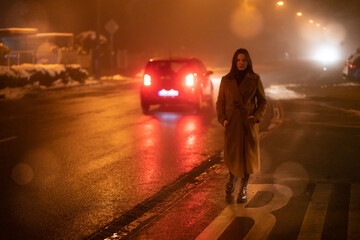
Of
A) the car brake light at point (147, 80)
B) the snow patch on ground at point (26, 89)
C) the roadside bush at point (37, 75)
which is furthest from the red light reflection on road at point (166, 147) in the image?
the roadside bush at point (37, 75)

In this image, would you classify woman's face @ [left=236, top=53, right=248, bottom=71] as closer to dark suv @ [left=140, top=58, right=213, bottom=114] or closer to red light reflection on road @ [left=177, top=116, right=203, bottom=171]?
red light reflection on road @ [left=177, top=116, right=203, bottom=171]

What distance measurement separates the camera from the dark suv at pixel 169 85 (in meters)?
15.6

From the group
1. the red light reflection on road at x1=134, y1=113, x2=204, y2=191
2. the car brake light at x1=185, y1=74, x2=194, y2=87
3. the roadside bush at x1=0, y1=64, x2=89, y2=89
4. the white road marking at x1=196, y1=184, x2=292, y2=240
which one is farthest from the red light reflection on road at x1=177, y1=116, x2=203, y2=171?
the roadside bush at x1=0, y1=64, x2=89, y2=89

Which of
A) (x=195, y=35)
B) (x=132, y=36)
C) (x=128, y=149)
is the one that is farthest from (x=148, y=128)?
(x=195, y=35)

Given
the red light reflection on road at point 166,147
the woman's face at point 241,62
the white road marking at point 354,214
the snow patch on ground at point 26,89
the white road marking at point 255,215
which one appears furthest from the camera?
the snow patch on ground at point 26,89

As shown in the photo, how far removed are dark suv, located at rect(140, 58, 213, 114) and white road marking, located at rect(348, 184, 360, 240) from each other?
30.3ft

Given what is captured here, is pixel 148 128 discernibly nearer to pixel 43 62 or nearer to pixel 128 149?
pixel 128 149

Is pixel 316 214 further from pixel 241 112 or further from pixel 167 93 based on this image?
pixel 167 93

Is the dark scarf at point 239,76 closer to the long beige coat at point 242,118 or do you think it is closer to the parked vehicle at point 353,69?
the long beige coat at point 242,118

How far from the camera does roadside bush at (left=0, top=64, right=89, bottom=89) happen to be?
23.1 meters

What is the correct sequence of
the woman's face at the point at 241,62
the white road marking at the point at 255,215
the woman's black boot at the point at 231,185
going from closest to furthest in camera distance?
the white road marking at the point at 255,215
the woman's face at the point at 241,62
the woman's black boot at the point at 231,185

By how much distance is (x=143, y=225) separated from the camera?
539cm

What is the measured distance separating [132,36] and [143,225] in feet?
158

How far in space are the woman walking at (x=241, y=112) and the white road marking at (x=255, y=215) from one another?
0.44m
